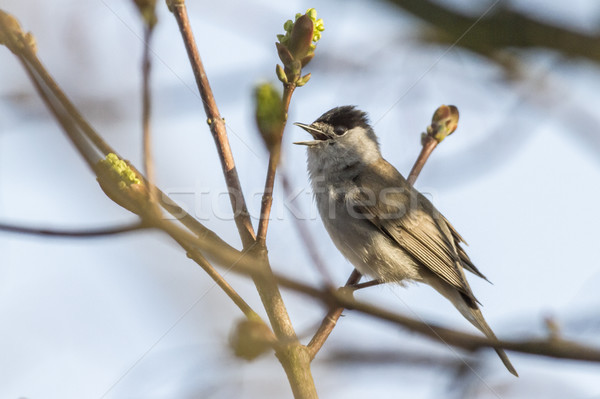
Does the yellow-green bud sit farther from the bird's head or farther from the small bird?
the bird's head

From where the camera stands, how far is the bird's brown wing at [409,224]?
4266 mm

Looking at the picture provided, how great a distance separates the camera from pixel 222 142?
2.21 meters

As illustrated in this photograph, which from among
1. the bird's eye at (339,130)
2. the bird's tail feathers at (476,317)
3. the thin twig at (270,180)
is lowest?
the bird's tail feathers at (476,317)

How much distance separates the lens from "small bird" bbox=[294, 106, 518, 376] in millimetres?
4219

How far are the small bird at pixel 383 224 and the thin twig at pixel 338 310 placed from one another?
11cm

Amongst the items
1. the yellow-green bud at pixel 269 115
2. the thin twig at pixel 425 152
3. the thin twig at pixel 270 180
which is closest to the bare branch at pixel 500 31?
the thin twig at pixel 425 152

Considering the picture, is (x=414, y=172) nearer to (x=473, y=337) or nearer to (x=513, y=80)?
(x=513, y=80)

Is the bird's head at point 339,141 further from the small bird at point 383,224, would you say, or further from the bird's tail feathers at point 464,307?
the bird's tail feathers at point 464,307

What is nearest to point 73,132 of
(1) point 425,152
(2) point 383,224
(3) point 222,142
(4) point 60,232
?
(4) point 60,232

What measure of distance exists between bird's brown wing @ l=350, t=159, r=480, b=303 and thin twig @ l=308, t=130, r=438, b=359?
1.37 ft

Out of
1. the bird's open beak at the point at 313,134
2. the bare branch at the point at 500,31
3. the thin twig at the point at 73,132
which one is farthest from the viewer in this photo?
the bird's open beak at the point at 313,134

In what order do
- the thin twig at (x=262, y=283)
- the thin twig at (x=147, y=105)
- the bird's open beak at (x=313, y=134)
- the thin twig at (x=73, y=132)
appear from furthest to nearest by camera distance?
the bird's open beak at (x=313, y=134) → the thin twig at (x=262, y=283) → the thin twig at (x=147, y=105) → the thin twig at (x=73, y=132)

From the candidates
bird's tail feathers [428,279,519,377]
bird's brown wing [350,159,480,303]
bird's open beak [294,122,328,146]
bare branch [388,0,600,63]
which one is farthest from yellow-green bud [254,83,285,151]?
bird's tail feathers [428,279,519,377]

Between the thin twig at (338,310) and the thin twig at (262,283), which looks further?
the thin twig at (338,310)
